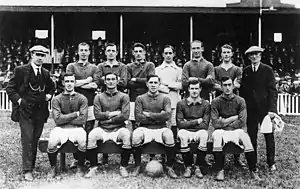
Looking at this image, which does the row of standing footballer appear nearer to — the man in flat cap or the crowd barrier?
the man in flat cap

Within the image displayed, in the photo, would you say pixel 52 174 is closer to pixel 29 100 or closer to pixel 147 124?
pixel 29 100

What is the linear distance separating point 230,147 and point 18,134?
18.1ft

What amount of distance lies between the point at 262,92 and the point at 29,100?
3296 millimetres

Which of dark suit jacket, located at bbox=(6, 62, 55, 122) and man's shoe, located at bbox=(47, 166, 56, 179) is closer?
man's shoe, located at bbox=(47, 166, 56, 179)

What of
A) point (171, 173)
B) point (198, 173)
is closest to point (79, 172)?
point (171, 173)

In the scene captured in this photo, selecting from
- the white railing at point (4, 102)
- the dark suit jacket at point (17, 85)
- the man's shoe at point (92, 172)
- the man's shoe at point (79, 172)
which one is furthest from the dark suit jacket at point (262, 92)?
the white railing at point (4, 102)

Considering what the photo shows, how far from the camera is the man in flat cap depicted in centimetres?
566

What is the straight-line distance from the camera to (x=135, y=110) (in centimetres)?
595

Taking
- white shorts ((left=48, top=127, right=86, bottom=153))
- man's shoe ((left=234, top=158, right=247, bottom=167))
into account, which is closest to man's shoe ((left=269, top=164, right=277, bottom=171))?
man's shoe ((left=234, top=158, right=247, bottom=167))

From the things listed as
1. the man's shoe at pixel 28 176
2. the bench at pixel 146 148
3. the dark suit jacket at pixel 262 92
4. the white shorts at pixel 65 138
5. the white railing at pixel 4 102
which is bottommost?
the man's shoe at pixel 28 176

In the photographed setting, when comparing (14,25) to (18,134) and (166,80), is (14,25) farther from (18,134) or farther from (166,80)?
(166,80)

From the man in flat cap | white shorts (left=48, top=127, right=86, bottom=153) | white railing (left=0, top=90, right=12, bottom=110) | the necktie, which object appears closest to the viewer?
white shorts (left=48, top=127, right=86, bottom=153)

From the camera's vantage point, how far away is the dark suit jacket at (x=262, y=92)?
6.09 m

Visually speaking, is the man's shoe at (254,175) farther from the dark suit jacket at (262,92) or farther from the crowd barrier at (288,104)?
the crowd barrier at (288,104)
